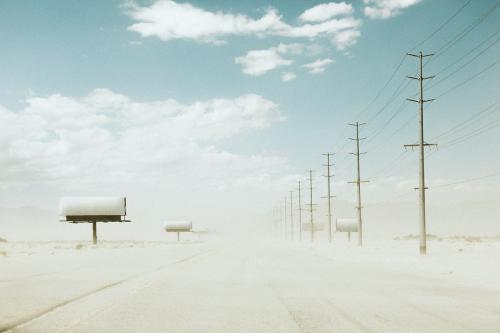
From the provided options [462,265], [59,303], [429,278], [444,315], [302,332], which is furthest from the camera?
[462,265]

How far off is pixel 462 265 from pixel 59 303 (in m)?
19.0

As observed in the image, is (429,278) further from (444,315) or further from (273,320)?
(273,320)

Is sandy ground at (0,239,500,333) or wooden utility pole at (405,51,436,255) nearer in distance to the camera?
sandy ground at (0,239,500,333)

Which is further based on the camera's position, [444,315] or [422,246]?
[422,246]

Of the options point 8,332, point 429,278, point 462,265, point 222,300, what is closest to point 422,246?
point 462,265

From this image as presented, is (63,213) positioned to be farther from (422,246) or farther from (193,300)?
(193,300)

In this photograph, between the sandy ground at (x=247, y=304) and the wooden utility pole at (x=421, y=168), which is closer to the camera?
the sandy ground at (x=247, y=304)

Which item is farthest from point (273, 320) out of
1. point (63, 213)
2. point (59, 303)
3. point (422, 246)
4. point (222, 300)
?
point (63, 213)

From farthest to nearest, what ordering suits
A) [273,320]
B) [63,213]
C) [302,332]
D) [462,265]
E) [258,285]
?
1. [63,213]
2. [462,265]
3. [258,285]
4. [273,320]
5. [302,332]

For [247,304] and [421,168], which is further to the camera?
[421,168]

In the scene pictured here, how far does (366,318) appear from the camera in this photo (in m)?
9.50

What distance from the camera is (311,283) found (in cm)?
1648

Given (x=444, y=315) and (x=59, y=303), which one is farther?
(x=59, y=303)

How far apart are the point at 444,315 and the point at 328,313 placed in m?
1.97
